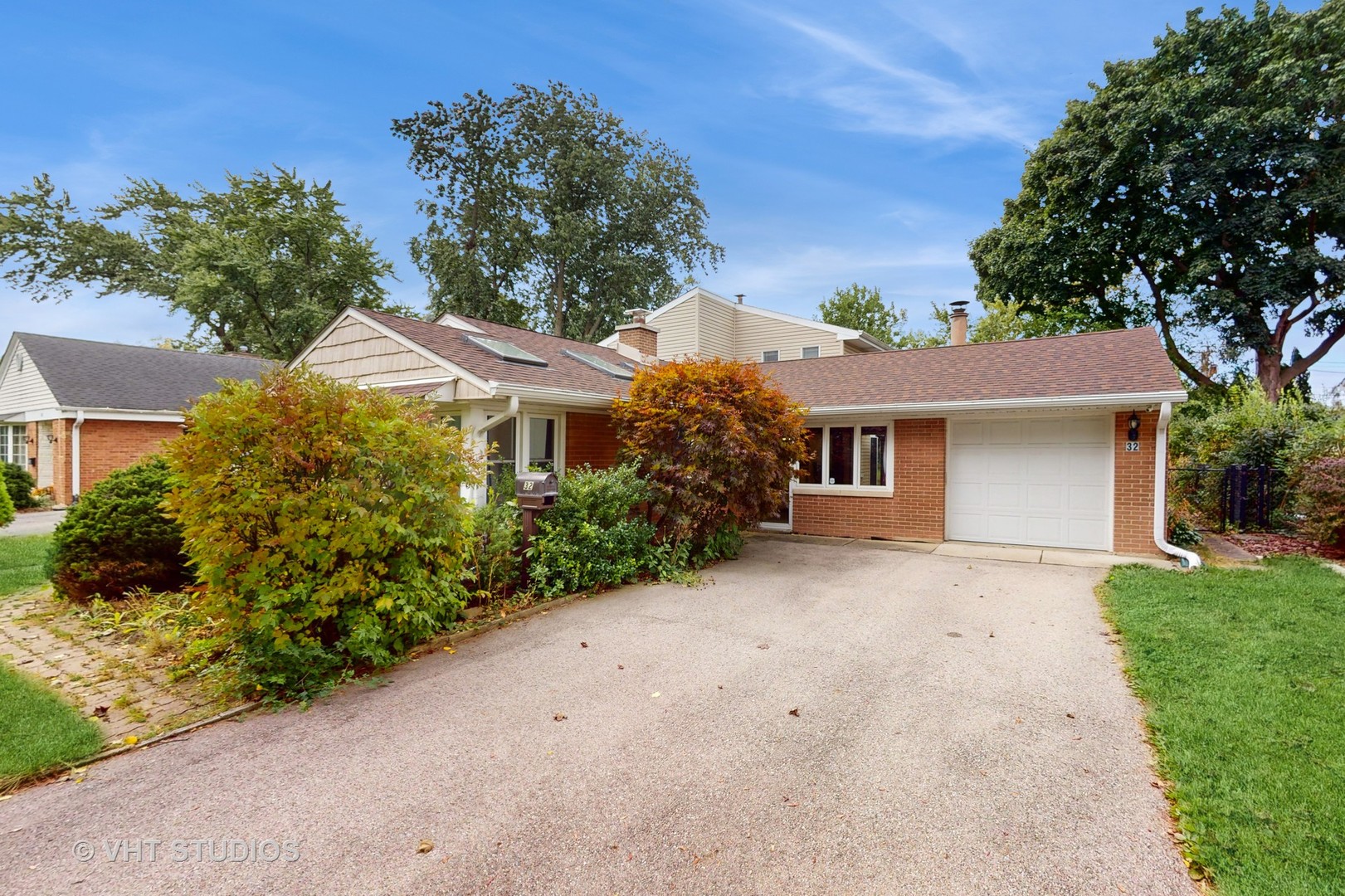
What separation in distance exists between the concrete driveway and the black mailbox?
6.06 ft

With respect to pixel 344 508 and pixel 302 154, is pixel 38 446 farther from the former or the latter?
pixel 344 508

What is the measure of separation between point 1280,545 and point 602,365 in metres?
12.0

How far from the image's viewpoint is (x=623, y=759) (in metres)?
3.54

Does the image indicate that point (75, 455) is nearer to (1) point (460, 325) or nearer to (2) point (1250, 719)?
(1) point (460, 325)

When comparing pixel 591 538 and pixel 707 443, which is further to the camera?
pixel 707 443

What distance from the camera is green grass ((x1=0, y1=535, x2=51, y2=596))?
7809 millimetres

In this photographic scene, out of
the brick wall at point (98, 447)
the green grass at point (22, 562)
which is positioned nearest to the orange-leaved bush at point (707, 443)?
the green grass at point (22, 562)

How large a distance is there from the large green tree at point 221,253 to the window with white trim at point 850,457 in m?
24.1

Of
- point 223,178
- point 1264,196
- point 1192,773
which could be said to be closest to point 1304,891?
point 1192,773

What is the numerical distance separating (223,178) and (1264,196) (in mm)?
40311

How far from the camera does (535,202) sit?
1253 inches

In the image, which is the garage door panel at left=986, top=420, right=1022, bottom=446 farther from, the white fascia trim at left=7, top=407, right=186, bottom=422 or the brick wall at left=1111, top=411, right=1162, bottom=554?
the white fascia trim at left=7, top=407, right=186, bottom=422

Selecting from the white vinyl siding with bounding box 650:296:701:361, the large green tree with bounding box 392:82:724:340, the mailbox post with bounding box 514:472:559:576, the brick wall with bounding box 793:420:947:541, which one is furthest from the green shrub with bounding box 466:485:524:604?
the large green tree with bounding box 392:82:724:340

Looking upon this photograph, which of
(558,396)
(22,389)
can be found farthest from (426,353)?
(22,389)
